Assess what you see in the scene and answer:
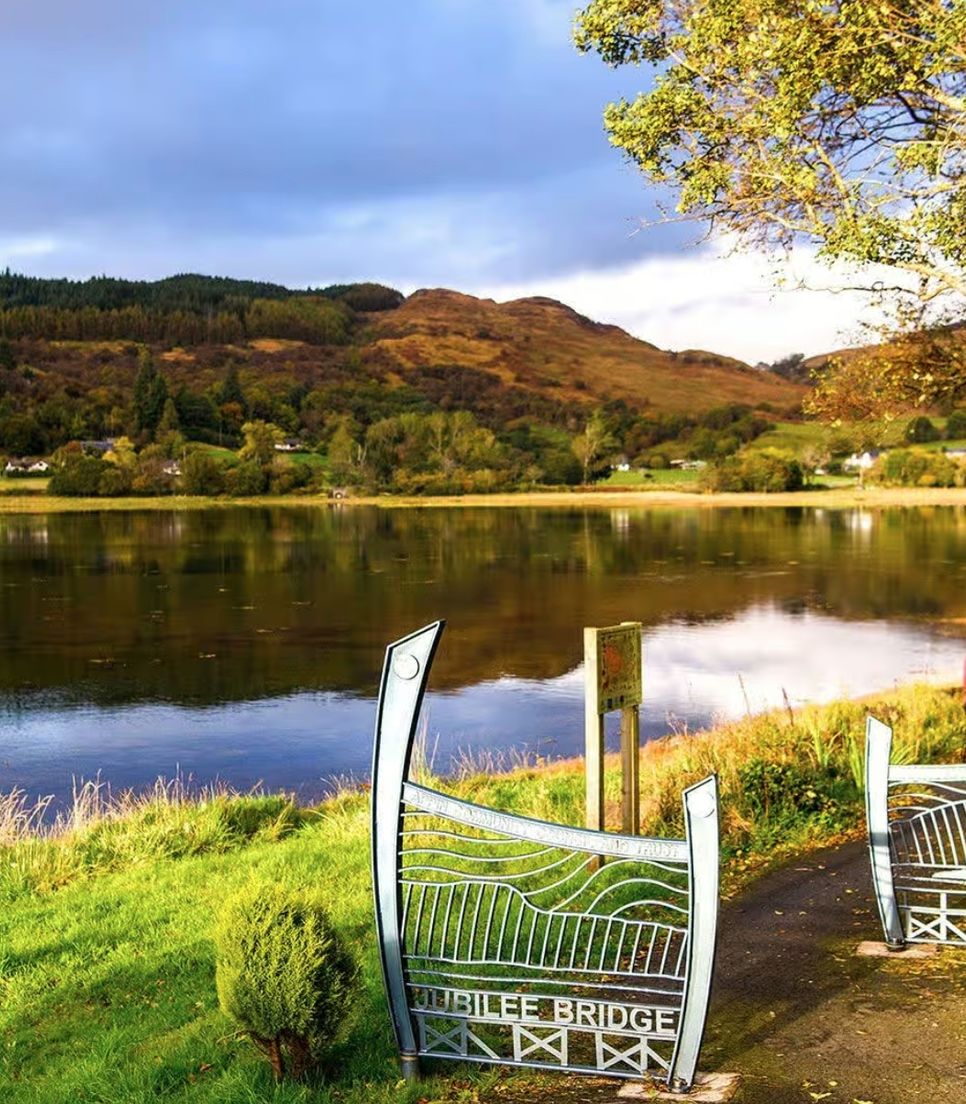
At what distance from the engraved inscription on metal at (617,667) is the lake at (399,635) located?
10.2ft

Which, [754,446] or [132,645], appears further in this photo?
[754,446]

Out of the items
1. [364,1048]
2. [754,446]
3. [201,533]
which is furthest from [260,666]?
[754,446]

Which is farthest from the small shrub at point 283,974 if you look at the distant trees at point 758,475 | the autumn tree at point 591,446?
the autumn tree at point 591,446

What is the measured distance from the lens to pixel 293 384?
19838 centimetres

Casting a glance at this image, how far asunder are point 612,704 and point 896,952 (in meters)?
2.82

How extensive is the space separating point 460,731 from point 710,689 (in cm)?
593

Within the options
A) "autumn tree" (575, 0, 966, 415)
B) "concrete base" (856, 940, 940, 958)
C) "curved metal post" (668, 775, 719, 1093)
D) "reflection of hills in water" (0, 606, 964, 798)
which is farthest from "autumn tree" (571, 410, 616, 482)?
"curved metal post" (668, 775, 719, 1093)

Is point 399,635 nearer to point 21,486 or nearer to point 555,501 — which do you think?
point 555,501

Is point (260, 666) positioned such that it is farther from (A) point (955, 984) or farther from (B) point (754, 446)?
(B) point (754, 446)

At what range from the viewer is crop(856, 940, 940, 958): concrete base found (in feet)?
20.3

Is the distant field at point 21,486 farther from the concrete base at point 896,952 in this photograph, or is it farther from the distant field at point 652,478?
the concrete base at point 896,952

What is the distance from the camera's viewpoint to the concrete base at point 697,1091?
15.2 feet

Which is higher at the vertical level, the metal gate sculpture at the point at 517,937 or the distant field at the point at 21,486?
the distant field at the point at 21,486

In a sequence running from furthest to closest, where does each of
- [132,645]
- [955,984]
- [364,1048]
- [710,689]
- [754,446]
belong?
[754,446] < [132,645] < [710,689] < [955,984] < [364,1048]
